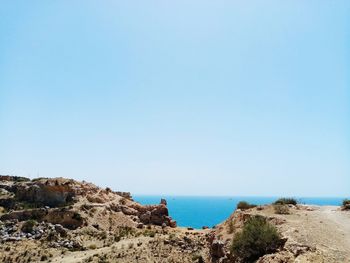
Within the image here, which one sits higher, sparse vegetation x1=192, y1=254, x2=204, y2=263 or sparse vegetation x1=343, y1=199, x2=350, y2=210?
sparse vegetation x1=343, y1=199, x2=350, y2=210

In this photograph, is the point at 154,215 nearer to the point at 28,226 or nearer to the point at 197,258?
the point at 28,226

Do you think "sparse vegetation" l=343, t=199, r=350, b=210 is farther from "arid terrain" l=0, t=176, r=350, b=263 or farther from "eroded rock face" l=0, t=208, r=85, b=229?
"eroded rock face" l=0, t=208, r=85, b=229

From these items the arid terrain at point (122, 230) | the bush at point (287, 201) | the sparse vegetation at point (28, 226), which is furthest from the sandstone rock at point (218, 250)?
the sparse vegetation at point (28, 226)

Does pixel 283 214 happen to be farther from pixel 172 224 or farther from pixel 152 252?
pixel 172 224

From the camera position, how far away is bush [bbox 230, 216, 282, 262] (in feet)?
75.1

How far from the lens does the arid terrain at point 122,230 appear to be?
2273 centimetres

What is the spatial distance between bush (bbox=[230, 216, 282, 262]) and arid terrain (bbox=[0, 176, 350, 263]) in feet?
1.02

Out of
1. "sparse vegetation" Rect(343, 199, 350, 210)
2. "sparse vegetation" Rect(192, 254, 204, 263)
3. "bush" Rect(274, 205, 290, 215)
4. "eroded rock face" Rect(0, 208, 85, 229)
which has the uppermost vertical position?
"sparse vegetation" Rect(343, 199, 350, 210)

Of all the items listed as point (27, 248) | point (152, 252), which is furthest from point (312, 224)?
point (27, 248)

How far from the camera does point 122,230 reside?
53.7 meters

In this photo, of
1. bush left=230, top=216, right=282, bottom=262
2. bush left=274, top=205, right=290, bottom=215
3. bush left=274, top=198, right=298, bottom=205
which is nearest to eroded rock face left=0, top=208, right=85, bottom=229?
bush left=274, top=198, right=298, bottom=205

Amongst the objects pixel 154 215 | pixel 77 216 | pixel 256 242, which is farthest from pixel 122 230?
pixel 256 242

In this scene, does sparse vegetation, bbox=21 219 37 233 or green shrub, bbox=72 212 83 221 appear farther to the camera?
green shrub, bbox=72 212 83 221

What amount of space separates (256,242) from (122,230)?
109 ft
